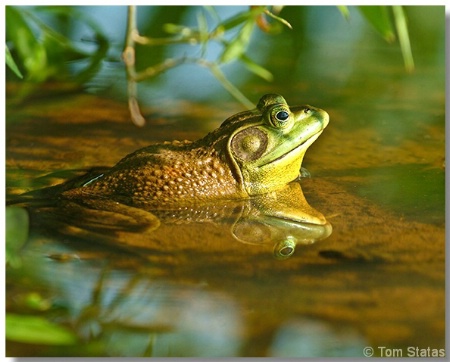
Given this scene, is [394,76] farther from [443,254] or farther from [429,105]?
[443,254]

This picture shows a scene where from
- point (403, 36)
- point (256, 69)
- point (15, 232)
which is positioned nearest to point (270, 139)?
point (256, 69)

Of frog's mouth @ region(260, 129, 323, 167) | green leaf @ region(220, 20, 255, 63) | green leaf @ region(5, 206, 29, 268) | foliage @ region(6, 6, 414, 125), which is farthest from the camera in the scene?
green leaf @ region(220, 20, 255, 63)

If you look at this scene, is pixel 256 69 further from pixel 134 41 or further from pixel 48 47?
pixel 48 47

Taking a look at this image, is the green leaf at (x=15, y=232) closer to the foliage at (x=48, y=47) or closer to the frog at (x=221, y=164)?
the frog at (x=221, y=164)

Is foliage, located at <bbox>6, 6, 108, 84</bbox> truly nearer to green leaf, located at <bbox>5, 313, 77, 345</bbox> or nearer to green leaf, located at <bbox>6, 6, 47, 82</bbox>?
green leaf, located at <bbox>6, 6, 47, 82</bbox>

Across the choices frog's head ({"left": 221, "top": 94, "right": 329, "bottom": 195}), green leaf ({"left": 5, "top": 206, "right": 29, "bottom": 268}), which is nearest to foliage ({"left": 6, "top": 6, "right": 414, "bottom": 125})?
frog's head ({"left": 221, "top": 94, "right": 329, "bottom": 195})

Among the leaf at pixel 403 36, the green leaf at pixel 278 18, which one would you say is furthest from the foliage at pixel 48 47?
the leaf at pixel 403 36
